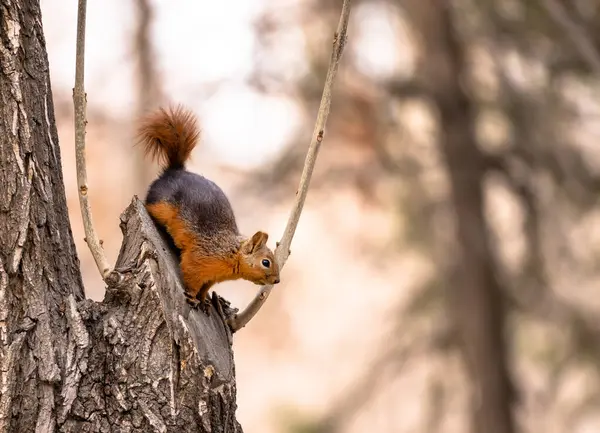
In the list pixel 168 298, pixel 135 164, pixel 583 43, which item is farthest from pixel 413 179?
pixel 168 298

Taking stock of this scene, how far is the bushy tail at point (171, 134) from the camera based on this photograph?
8.41 ft

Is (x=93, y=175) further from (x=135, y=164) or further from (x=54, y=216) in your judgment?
(x=54, y=216)

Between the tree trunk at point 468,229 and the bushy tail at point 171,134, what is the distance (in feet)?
11.5


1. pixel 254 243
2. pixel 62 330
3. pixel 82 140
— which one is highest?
pixel 254 243

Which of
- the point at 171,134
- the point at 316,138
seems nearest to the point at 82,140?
the point at 316,138

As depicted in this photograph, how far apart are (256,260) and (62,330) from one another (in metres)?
0.92

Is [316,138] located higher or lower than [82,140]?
higher

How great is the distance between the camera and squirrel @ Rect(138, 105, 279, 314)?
231cm

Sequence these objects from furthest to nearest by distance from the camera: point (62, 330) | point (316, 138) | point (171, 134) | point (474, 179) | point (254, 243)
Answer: point (474, 179)
point (254, 243)
point (171, 134)
point (316, 138)
point (62, 330)

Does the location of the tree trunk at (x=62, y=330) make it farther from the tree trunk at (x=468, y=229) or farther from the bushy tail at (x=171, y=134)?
the tree trunk at (x=468, y=229)

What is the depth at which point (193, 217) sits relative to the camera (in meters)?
2.43

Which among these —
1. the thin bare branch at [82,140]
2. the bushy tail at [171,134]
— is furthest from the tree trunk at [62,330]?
the bushy tail at [171,134]

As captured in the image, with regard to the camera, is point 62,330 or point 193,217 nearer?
point 62,330

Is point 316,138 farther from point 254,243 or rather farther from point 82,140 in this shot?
point 254,243
